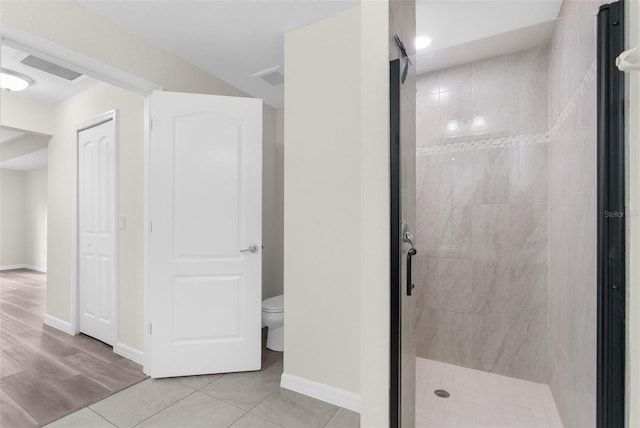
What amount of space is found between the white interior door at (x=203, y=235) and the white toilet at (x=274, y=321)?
1.12 ft

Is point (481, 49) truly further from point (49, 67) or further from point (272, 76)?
point (49, 67)

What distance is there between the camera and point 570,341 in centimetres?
117

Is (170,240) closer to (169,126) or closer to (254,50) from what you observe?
(169,126)

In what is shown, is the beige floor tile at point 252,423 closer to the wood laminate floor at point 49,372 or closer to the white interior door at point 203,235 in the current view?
the white interior door at point 203,235

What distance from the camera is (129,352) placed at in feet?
8.40

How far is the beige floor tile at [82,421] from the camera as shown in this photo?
5.65ft

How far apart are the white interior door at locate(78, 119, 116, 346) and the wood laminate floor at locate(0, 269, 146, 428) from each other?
23cm

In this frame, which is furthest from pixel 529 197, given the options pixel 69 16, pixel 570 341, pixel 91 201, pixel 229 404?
pixel 91 201

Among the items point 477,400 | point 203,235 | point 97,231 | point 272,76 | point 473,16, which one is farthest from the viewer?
point 97,231

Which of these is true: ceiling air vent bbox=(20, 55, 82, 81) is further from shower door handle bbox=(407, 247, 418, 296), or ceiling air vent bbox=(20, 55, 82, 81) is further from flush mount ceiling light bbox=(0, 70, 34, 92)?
shower door handle bbox=(407, 247, 418, 296)

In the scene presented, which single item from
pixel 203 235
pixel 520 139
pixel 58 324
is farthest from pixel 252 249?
pixel 58 324

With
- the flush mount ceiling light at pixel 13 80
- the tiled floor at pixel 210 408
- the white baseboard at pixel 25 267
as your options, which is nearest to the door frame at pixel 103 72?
the tiled floor at pixel 210 408

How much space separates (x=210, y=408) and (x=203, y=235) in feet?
3.67
